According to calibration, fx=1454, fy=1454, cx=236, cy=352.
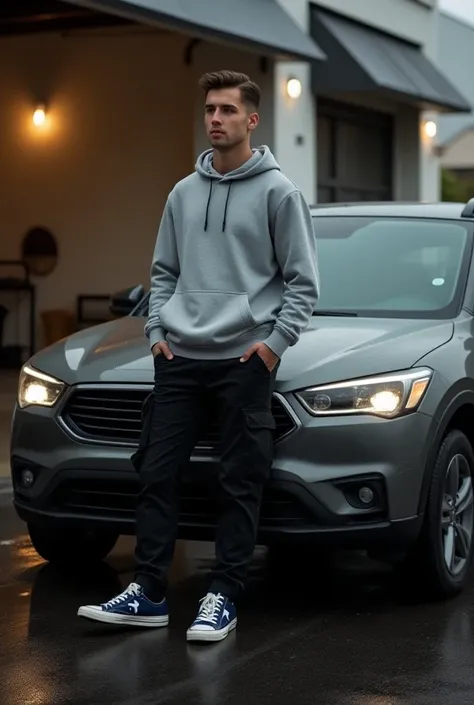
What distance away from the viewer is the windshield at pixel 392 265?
6348mm

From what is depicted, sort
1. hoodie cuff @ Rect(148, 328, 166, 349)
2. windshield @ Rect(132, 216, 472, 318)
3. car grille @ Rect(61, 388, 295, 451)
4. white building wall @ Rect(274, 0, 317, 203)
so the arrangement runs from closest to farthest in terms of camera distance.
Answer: hoodie cuff @ Rect(148, 328, 166, 349) < car grille @ Rect(61, 388, 295, 451) < windshield @ Rect(132, 216, 472, 318) < white building wall @ Rect(274, 0, 317, 203)

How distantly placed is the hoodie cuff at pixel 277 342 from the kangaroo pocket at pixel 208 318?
0.29ft

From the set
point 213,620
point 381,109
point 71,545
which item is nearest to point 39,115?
point 381,109

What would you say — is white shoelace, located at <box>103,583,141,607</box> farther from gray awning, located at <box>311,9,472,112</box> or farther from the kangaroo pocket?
gray awning, located at <box>311,9,472,112</box>

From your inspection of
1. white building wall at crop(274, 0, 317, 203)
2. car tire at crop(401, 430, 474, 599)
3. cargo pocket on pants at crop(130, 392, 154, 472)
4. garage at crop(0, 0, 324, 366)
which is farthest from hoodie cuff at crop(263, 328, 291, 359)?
white building wall at crop(274, 0, 317, 203)

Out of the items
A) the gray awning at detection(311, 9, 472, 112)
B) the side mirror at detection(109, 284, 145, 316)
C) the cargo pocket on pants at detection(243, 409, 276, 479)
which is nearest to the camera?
the cargo pocket on pants at detection(243, 409, 276, 479)

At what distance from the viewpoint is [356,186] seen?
19453mm

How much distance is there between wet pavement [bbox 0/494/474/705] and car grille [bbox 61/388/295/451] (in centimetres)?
67

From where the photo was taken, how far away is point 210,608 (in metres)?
5.17

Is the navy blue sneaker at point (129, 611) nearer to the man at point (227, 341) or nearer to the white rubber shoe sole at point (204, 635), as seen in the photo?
the man at point (227, 341)

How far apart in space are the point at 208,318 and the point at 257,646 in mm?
1184

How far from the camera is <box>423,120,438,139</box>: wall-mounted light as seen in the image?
20908 millimetres

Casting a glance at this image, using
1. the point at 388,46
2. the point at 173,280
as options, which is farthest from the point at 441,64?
the point at 173,280

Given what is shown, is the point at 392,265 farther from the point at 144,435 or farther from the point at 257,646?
the point at 257,646
